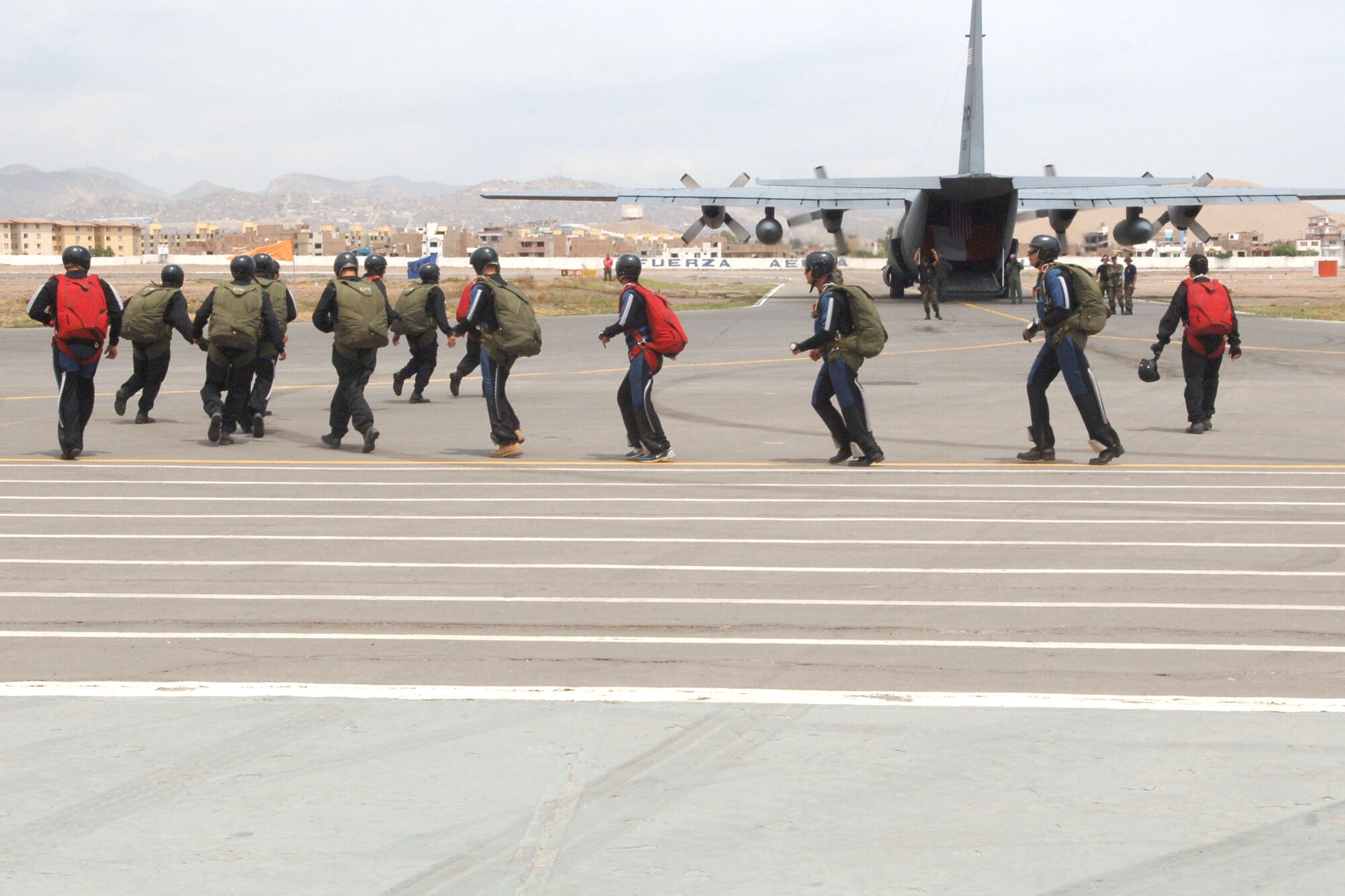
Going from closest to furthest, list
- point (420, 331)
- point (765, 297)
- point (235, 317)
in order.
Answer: point (235, 317)
point (420, 331)
point (765, 297)

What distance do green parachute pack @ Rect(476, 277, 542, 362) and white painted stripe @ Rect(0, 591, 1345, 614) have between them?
5934 mm

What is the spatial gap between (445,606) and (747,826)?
132 inches

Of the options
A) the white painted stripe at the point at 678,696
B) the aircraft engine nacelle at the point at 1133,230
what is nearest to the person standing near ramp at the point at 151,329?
the white painted stripe at the point at 678,696

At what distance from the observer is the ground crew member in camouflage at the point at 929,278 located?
39625mm

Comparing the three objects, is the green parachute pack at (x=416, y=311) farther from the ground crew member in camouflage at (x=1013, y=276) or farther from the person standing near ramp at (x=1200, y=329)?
the ground crew member in camouflage at (x=1013, y=276)

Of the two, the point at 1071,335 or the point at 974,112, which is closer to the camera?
→ the point at 1071,335

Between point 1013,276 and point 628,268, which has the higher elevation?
point 1013,276

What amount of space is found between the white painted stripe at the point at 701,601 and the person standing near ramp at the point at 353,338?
21.1 ft

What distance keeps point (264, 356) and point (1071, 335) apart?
26.8 feet

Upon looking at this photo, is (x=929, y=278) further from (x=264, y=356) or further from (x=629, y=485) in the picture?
(x=629, y=485)

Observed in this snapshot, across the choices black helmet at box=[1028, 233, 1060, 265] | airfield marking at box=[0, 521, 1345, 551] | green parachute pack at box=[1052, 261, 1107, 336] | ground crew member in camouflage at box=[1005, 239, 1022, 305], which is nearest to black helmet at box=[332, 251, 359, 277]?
airfield marking at box=[0, 521, 1345, 551]

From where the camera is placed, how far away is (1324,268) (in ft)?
294

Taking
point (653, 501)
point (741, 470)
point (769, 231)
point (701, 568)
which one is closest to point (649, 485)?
point (653, 501)

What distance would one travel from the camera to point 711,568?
27.2ft
